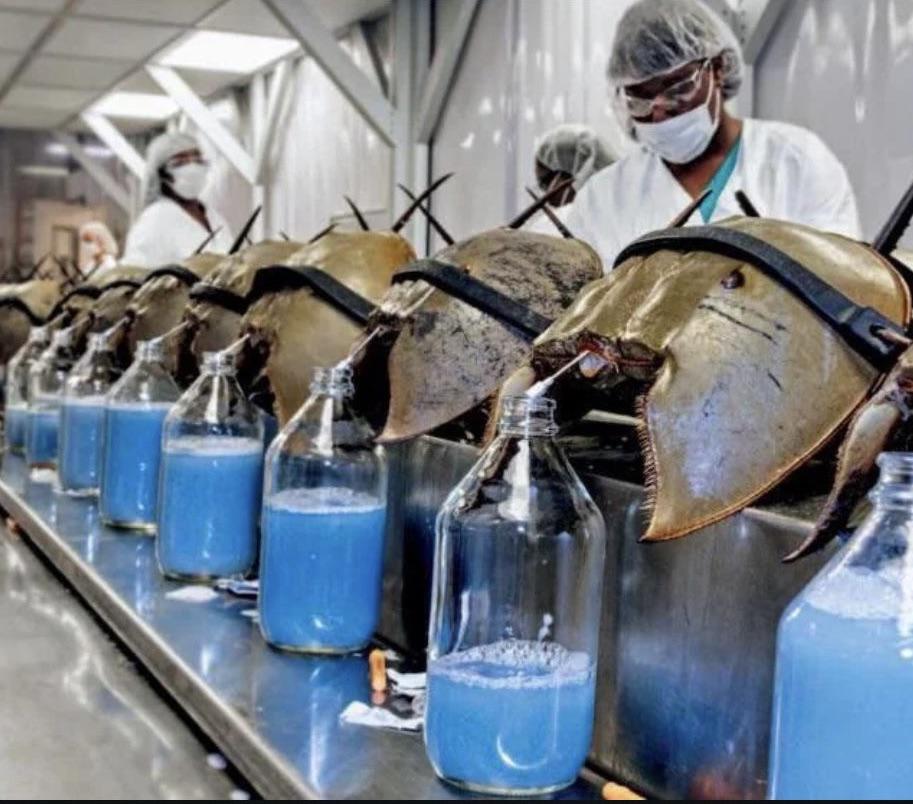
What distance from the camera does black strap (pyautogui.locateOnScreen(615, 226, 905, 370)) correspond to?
2.70ft

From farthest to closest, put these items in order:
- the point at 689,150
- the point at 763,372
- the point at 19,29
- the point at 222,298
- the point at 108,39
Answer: the point at 108,39 → the point at 19,29 → the point at 689,150 → the point at 222,298 → the point at 763,372

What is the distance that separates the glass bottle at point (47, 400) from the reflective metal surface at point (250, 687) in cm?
75

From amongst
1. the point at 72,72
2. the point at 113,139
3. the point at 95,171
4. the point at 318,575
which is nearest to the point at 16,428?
the point at 318,575

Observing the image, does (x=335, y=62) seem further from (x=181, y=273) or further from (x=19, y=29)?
(x=181, y=273)

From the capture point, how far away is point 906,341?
806 mm

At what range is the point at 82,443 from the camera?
2084 millimetres

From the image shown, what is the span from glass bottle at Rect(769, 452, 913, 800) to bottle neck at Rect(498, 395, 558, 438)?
251 mm

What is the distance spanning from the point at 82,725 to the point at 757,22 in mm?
3059

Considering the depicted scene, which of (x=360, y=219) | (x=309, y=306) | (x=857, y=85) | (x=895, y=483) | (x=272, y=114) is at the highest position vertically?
(x=272, y=114)

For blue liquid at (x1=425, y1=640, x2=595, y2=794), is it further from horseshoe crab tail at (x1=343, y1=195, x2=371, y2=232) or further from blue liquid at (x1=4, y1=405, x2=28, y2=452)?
blue liquid at (x1=4, y1=405, x2=28, y2=452)

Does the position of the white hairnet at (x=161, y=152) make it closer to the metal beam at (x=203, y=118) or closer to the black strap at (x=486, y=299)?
the black strap at (x=486, y=299)

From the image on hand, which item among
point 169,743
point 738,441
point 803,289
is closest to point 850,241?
point 803,289

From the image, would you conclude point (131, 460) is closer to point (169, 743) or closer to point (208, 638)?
point (208, 638)

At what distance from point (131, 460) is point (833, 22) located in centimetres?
242
